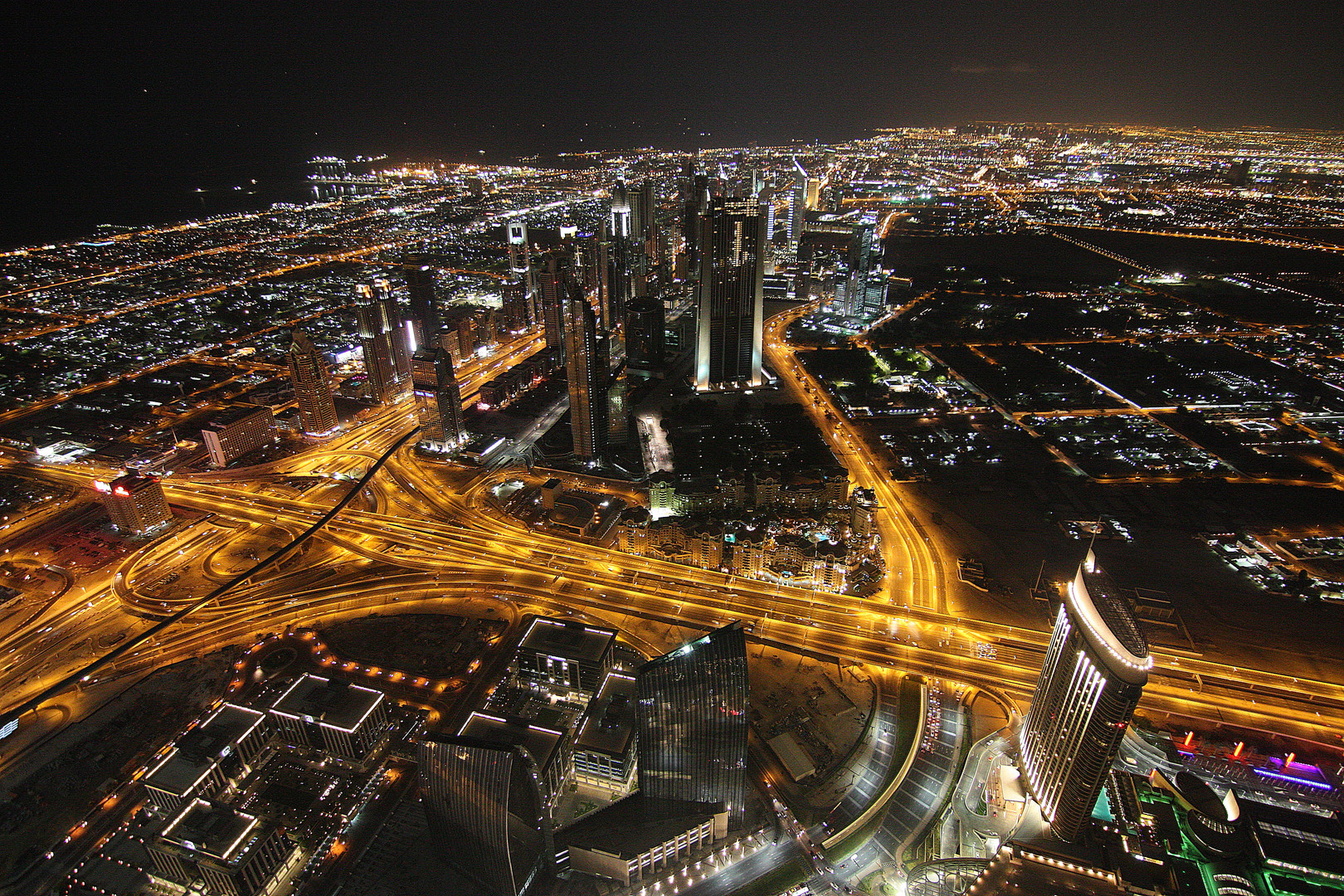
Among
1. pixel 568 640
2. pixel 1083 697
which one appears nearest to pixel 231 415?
pixel 568 640

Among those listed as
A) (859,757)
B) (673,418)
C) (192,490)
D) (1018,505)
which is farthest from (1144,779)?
(192,490)

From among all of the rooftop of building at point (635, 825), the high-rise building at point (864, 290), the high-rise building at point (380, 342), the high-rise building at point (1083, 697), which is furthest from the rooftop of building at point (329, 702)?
the high-rise building at point (864, 290)

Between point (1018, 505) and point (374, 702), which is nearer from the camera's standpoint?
point (374, 702)

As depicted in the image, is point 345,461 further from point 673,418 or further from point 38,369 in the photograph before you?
point 38,369

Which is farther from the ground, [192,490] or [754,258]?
[754,258]

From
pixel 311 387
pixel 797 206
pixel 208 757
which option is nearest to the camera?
pixel 208 757

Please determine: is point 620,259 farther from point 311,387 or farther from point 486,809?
point 486,809
